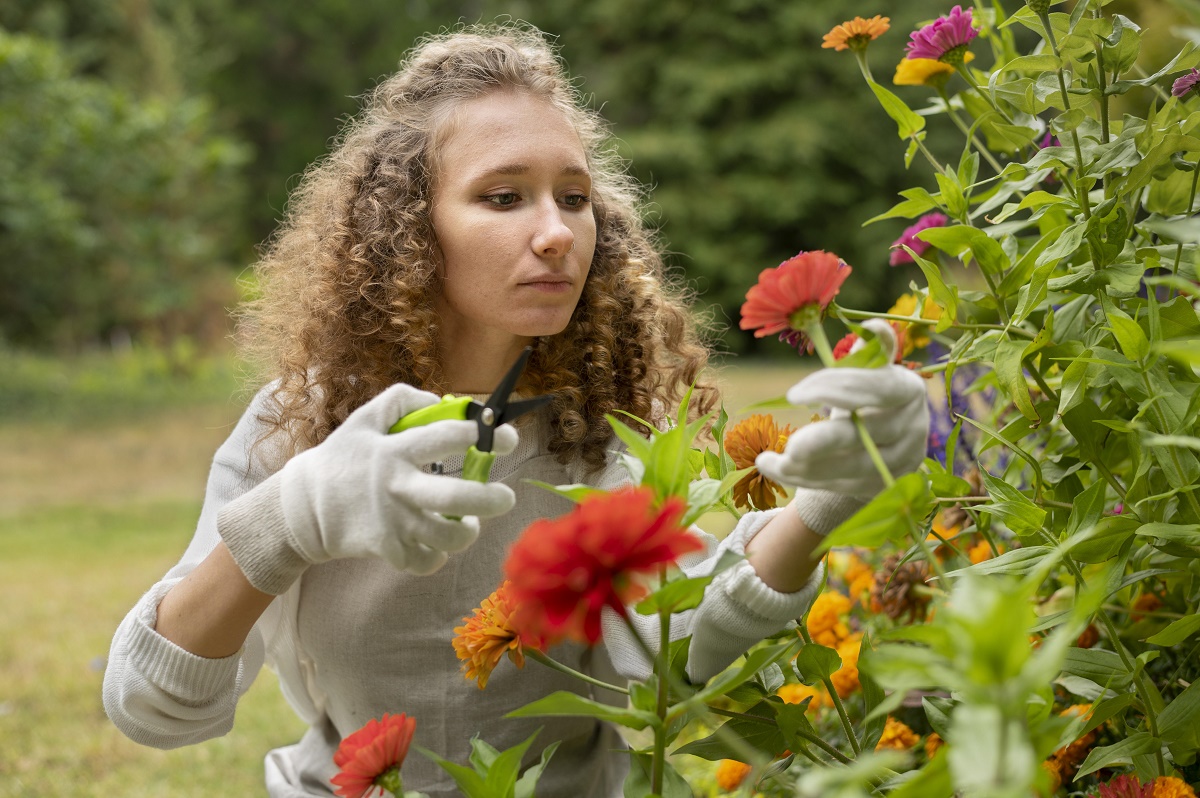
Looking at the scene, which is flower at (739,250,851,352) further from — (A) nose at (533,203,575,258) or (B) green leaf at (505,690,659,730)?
(A) nose at (533,203,575,258)

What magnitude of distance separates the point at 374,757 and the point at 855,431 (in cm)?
38

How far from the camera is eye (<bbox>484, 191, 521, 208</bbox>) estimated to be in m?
1.20

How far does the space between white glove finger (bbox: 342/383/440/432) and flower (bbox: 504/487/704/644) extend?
27 centimetres

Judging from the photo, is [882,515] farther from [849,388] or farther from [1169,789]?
[1169,789]

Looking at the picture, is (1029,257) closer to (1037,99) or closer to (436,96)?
(1037,99)

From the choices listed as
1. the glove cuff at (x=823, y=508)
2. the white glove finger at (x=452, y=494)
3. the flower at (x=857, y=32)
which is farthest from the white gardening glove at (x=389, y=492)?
the flower at (x=857, y=32)

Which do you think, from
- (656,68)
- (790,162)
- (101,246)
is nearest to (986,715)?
(101,246)

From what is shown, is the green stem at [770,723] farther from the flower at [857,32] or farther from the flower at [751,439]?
the flower at [857,32]

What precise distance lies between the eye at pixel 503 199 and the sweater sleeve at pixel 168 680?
1.49ft

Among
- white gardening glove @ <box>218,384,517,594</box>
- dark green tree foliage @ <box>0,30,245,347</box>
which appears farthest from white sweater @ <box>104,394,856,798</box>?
dark green tree foliage @ <box>0,30,245,347</box>

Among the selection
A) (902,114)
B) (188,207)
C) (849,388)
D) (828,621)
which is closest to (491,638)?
(849,388)

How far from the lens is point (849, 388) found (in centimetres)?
70

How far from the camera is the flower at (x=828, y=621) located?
1.55m

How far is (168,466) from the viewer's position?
6238 mm
